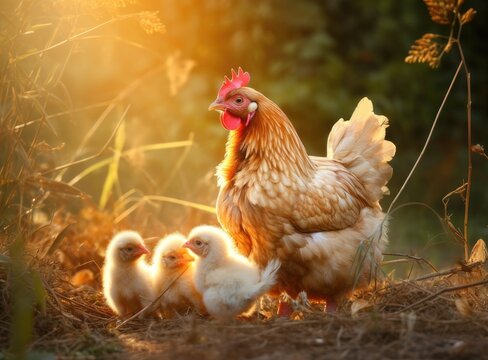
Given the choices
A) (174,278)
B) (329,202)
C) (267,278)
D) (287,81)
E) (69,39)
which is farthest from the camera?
(287,81)

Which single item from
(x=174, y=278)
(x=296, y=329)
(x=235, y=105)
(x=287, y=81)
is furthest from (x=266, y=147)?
(x=287, y=81)

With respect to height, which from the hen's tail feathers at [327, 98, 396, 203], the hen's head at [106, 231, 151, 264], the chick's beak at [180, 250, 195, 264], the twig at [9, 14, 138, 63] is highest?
the twig at [9, 14, 138, 63]

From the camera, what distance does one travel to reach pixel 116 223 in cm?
624

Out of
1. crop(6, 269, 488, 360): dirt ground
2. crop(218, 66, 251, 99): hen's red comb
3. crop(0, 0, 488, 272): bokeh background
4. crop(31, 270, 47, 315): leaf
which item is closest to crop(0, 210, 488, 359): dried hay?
A: crop(6, 269, 488, 360): dirt ground

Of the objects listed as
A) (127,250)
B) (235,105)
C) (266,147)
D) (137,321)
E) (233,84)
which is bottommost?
(137,321)

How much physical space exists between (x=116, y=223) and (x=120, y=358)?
2930mm

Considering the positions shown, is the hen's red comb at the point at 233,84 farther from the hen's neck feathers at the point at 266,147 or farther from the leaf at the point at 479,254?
the leaf at the point at 479,254

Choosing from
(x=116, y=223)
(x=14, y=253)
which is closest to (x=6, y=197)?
(x=14, y=253)

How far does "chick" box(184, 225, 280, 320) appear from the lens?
404 cm

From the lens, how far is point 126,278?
4.52 meters

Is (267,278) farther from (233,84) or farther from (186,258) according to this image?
(233,84)

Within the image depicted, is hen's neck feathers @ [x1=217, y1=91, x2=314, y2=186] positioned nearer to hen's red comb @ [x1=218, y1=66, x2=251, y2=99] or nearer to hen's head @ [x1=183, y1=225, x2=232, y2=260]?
hen's red comb @ [x1=218, y1=66, x2=251, y2=99]

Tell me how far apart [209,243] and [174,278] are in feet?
1.38

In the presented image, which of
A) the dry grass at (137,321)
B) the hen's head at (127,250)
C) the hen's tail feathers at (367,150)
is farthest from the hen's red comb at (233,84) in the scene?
the hen's head at (127,250)
